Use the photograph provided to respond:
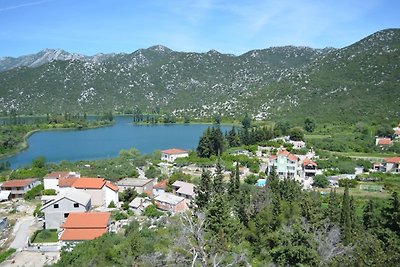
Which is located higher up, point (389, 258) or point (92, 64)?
point (92, 64)

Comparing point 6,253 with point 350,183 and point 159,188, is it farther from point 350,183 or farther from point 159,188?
point 350,183

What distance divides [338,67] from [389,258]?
94320mm

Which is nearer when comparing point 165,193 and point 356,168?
point 165,193

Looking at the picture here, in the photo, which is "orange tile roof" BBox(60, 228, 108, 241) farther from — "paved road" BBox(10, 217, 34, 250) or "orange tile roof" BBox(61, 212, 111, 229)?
"paved road" BBox(10, 217, 34, 250)

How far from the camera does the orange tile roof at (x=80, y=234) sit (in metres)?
20.1

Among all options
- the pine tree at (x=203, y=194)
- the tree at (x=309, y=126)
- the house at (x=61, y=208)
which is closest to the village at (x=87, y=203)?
the house at (x=61, y=208)

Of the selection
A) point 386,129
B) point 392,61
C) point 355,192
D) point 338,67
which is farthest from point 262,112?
point 355,192

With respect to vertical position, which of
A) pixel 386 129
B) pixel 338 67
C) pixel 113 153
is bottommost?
pixel 113 153

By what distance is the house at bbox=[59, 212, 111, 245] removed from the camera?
20203 mm

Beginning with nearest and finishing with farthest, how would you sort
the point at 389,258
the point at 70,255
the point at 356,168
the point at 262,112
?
the point at 389,258
the point at 70,255
the point at 356,168
the point at 262,112

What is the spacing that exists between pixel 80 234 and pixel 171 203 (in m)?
7.48

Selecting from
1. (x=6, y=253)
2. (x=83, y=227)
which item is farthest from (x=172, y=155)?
(x=6, y=253)

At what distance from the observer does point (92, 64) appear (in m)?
158

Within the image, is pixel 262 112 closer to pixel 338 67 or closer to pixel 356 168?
pixel 338 67
